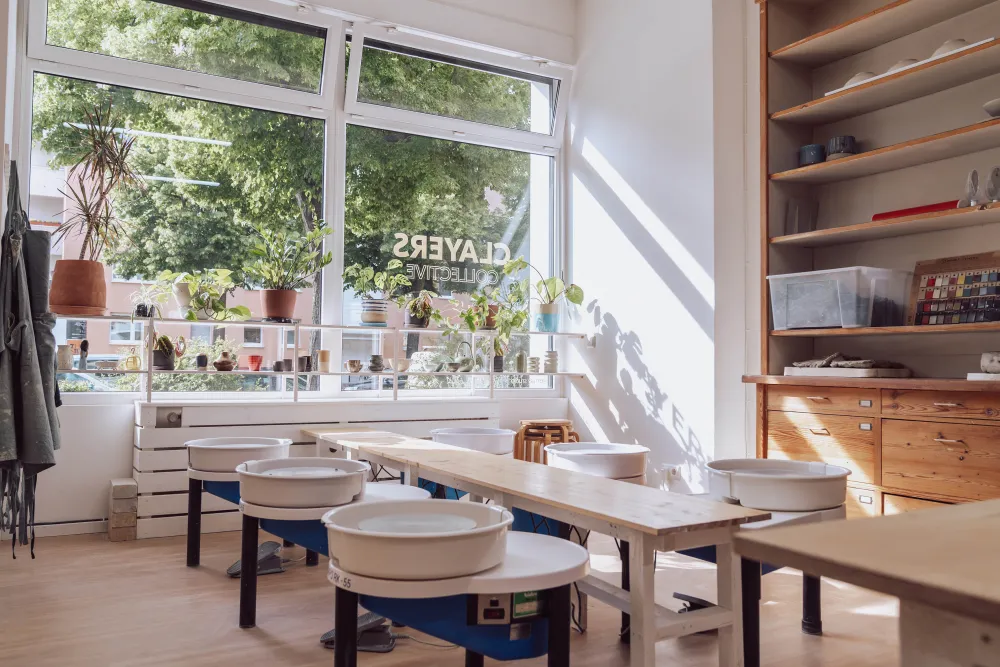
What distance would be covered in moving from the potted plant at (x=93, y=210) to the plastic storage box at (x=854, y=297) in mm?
3598

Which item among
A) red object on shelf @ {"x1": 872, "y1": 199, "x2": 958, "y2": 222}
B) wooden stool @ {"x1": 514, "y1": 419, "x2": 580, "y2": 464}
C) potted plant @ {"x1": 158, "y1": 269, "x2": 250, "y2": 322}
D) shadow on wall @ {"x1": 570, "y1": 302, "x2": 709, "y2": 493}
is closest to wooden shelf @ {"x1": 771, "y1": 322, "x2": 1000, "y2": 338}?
red object on shelf @ {"x1": 872, "y1": 199, "x2": 958, "y2": 222}

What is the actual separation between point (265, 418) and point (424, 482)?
1293 mm

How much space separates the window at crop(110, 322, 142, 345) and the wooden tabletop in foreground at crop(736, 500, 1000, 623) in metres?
4.40

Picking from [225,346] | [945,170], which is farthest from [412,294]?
[945,170]

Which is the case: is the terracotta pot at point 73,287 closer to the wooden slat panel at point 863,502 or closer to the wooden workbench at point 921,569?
the wooden slat panel at point 863,502

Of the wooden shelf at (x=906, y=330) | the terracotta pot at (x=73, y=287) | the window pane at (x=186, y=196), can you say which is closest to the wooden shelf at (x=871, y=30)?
the wooden shelf at (x=906, y=330)

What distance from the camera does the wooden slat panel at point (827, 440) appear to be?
11.3 ft

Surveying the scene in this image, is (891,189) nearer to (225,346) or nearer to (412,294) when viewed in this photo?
(412,294)

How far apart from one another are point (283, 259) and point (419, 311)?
95 centimetres

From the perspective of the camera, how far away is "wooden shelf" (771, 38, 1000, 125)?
3248 mm

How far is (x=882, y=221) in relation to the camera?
11.6ft

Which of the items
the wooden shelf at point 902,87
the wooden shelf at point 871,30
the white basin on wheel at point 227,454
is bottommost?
the white basin on wheel at point 227,454

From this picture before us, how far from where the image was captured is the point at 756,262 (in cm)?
443

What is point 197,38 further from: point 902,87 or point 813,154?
point 902,87
